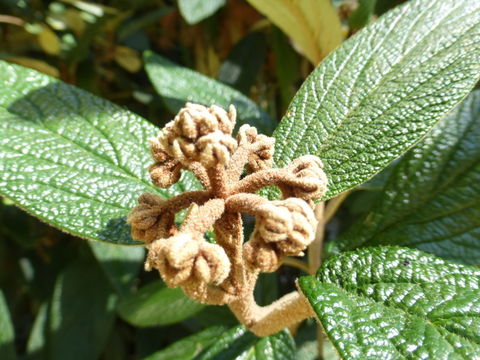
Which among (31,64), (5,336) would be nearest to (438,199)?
(5,336)

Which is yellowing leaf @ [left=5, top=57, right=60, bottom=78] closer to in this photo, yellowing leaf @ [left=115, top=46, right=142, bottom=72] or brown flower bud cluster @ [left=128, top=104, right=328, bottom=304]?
yellowing leaf @ [left=115, top=46, right=142, bottom=72]

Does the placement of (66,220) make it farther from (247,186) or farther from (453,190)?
(453,190)

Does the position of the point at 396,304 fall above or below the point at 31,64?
above

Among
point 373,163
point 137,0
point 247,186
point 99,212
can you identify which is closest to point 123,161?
point 99,212

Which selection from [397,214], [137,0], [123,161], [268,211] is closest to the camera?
[268,211]

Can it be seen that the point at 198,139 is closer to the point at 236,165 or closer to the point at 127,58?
the point at 236,165
